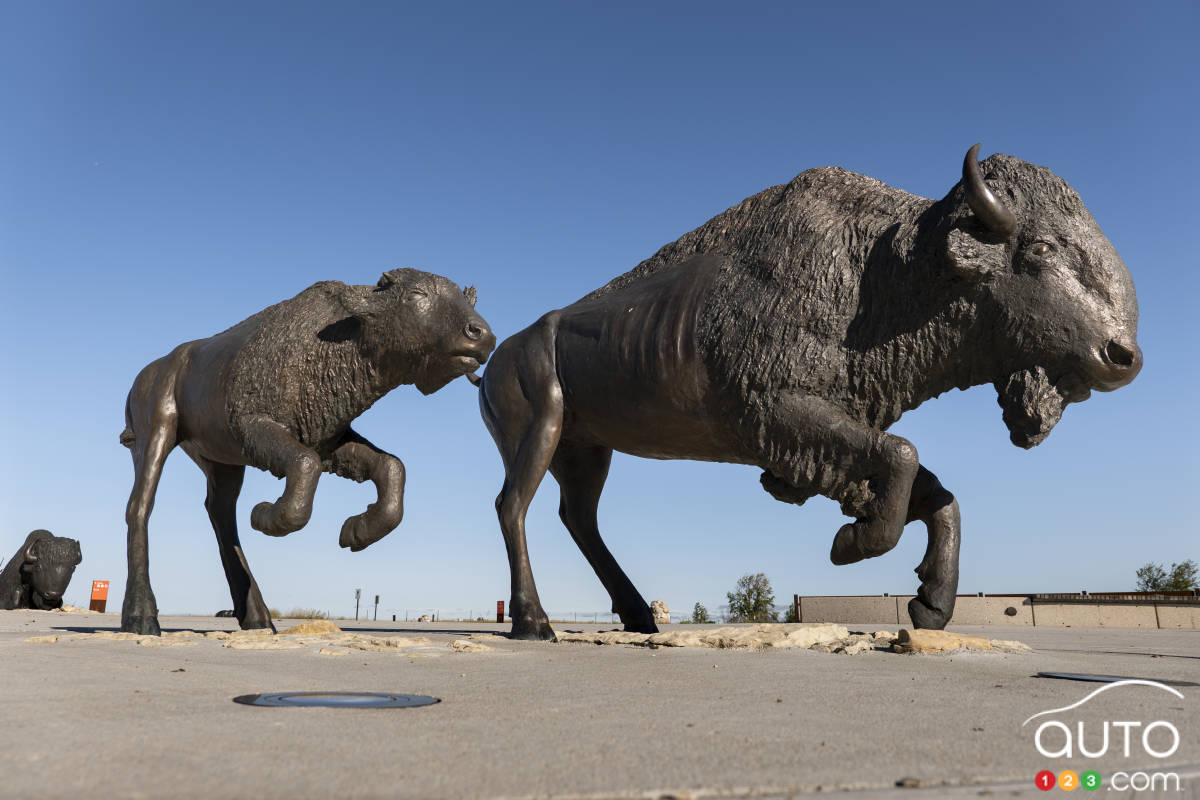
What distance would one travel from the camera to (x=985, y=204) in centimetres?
470

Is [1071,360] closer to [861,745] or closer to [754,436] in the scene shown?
[754,436]

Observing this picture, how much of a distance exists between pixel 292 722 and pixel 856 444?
3.20 m

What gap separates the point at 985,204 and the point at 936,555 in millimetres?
1831

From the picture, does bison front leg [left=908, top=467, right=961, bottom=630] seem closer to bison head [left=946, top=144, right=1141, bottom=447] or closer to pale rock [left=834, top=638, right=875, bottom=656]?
pale rock [left=834, top=638, right=875, bottom=656]

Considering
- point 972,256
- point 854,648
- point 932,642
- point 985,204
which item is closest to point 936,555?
point 932,642

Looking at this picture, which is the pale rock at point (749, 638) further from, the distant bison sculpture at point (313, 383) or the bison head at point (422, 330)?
the bison head at point (422, 330)

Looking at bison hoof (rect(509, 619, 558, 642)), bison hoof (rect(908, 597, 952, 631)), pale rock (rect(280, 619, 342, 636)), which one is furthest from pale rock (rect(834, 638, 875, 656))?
pale rock (rect(280, 619, 342, 636))

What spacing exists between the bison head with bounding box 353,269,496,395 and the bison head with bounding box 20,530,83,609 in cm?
833

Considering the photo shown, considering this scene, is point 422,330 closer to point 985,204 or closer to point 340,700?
point 985,204

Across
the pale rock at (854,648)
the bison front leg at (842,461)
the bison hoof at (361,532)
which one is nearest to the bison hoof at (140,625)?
the bison hoof at (361,532)

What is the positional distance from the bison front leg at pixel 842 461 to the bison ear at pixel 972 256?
93 cm

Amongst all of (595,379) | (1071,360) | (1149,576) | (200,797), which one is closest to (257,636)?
(595,379)

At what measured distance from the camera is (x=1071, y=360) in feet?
15.4

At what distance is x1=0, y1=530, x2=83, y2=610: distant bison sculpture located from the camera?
11.9 meters
